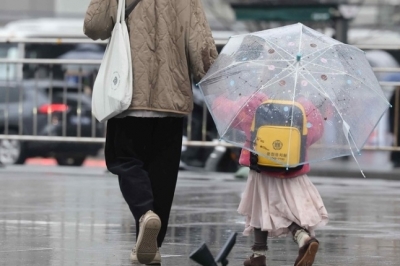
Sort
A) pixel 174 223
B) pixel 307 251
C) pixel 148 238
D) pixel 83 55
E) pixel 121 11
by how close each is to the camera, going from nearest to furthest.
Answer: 1. pixel 307 251
2. pixel 148 238
3. pixel 121 11
4. pixel 174 223
5. pixel 83 55

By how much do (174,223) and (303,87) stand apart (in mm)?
2844

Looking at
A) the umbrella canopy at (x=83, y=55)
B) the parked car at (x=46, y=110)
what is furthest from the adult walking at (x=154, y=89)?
the umbrella canopy at (x=83, y=55)

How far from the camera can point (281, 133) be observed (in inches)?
240

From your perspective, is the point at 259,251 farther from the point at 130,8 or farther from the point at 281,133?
the point at 130,8

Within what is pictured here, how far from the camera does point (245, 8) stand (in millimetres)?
21531

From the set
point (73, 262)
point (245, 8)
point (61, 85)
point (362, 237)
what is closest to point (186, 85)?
point (73, 262)

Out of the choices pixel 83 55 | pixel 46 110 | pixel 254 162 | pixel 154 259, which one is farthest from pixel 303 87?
pixel 83 55

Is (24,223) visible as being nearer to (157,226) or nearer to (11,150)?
(157,226)

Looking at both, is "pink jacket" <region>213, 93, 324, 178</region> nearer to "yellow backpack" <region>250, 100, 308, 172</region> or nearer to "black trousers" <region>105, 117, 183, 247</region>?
"yellow backpack" <region>250, 100, 308, 172</region>

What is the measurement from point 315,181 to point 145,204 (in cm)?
754

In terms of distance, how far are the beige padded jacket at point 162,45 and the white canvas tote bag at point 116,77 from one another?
0.06 m

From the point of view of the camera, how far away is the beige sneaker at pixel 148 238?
6.17 meters

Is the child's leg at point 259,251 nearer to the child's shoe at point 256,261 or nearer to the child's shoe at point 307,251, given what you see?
the child's shoe at point 256,261

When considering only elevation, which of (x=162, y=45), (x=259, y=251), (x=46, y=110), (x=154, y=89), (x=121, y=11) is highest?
(x=121, y=11)
